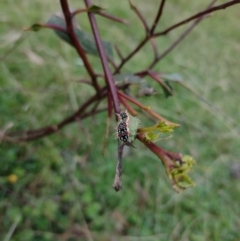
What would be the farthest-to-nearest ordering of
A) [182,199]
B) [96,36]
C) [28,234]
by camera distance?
[182,199] → [28,234] → [96,36]

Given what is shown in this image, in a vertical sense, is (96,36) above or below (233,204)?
below

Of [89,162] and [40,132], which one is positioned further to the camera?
[89,162]

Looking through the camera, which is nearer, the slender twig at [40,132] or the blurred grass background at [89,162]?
the slender twig at [40,132]

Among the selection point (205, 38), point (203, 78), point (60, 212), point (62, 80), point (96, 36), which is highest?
point (205, 38)

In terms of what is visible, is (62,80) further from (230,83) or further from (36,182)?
(230,83)

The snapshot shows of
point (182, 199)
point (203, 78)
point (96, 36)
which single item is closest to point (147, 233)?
point (182, 199)

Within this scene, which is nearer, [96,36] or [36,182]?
[96,36]

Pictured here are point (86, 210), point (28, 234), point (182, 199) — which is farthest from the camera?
point (182, 199)

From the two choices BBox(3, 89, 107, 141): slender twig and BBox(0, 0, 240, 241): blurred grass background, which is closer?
BBox(3, 89, 107, 141): slender twig
